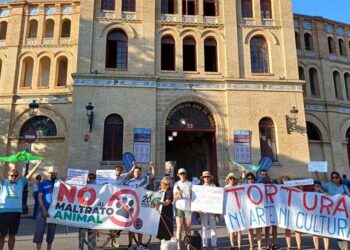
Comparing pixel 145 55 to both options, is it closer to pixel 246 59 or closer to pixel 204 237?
pixel 246 59

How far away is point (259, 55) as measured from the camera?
20531 millimetres

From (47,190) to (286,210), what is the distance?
6.25 m

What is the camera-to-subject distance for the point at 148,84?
1891 centimetres

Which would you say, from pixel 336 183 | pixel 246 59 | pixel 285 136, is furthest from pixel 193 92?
pixel 336 183

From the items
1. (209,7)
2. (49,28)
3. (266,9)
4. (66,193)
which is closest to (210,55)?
(209,7)

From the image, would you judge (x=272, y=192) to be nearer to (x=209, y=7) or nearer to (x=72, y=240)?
(x=72, y=240)

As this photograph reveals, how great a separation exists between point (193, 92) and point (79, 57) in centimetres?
703

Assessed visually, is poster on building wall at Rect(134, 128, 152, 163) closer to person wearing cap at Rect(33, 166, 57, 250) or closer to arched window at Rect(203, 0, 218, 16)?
arched window at Rect(203, 0, 218, 16)

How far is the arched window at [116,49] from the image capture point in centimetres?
1967

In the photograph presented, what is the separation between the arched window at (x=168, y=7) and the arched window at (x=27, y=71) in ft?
36.8

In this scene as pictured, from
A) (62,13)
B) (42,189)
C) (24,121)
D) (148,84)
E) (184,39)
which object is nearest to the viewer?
(42,189)

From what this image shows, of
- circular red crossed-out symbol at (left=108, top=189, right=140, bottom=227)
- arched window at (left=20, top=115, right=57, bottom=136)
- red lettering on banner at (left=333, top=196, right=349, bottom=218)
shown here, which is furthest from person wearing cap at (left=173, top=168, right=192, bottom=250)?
arched window at (left=20, top=115, right=57, bottom=136)

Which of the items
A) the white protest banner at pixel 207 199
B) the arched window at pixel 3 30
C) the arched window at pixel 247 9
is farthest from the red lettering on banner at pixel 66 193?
the arched window at pixel 3 30

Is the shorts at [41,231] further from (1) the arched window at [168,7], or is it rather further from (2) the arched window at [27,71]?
(2) the arched window at [27,71]
